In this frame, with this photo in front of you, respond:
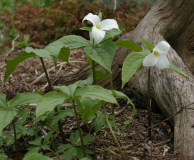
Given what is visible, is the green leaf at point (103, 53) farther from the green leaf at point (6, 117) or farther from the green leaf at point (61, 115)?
the green leaf at point (6, 117)

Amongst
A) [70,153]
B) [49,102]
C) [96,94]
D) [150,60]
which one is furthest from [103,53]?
[70,153]

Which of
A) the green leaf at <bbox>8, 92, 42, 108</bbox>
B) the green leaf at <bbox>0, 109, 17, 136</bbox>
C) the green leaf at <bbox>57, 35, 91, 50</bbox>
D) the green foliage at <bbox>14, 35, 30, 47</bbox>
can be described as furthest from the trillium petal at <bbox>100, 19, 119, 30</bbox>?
the green foliage at <bbox>14, 35, 30, 47</bbox>

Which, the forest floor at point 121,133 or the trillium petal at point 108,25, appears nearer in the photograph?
the trillium petal at point 108,25

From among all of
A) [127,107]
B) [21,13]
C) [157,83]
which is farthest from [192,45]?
[21,13]

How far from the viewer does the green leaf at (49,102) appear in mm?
1096

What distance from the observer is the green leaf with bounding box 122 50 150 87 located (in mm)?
1471

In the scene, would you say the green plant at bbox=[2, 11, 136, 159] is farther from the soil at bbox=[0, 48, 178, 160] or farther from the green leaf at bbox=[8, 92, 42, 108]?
the soil at bbox=[0, 48, 178, 160]

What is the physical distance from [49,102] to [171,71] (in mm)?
1160

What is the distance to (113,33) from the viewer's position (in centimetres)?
159

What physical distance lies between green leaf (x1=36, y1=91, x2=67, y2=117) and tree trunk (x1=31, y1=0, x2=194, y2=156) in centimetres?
81

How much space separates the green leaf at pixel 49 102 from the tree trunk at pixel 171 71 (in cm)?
81

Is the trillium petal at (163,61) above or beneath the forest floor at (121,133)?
above

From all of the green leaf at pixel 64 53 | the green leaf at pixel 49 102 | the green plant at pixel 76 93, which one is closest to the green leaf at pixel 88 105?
the green plant at pixel 76 93

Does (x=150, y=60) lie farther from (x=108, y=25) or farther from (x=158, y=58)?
(x=108, y=25)
